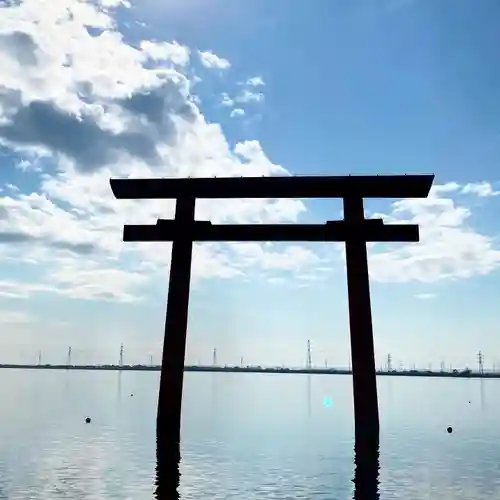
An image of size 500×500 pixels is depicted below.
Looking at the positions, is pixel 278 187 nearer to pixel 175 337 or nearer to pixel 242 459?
pixel 175 337

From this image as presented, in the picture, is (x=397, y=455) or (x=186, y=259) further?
(x=397, y=455)

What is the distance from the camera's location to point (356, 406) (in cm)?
1301

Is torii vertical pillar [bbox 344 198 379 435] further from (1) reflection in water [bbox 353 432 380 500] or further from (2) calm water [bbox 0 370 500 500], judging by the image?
(2) calm water [bbox 0 370 500 500]

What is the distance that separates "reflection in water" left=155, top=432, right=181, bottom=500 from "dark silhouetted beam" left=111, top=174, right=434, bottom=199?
5.84 m

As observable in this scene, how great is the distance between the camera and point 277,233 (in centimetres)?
1416

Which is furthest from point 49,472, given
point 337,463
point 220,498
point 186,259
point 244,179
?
point 244,179

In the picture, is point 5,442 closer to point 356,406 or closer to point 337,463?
point 337,463

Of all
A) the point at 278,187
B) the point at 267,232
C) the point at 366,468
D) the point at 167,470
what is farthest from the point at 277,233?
the point at 366,468

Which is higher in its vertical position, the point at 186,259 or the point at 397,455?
the point at 186,259

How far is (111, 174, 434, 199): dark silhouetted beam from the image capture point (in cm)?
1352

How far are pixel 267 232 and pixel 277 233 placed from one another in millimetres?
234

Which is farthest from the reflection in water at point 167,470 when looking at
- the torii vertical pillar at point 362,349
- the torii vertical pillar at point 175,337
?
the torii vertical pillar at point 362,349

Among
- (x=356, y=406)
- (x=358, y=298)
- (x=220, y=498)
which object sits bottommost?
(x=220, y=498)

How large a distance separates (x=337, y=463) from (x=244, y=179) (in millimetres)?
7641
